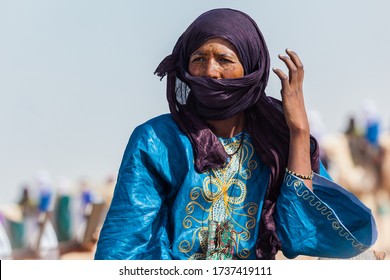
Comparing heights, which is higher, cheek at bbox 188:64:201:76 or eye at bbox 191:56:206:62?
eye at bbox 191:56:206:62

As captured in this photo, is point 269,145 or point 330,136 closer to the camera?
point 269,145

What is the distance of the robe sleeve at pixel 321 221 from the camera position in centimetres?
607

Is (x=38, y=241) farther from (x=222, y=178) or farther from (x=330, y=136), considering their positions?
(x=222, y=178)

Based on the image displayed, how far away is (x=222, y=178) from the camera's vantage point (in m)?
6.10

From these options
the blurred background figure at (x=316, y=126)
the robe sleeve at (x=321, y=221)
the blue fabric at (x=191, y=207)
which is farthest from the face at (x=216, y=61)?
the blurred background figure at (x=316, y=126)

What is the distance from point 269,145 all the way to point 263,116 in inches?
5.7

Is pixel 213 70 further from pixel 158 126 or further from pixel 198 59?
pixel 158 126

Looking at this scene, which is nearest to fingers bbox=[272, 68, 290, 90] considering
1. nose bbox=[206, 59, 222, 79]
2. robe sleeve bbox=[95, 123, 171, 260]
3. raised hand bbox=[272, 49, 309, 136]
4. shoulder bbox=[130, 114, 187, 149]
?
raised hand bbox=[272, 49, 309, 136]

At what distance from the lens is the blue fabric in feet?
19.6

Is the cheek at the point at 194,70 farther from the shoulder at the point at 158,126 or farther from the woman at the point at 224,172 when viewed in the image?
the shoulder at the point at 158,126

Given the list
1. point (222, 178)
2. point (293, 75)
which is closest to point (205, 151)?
point (222, 178)

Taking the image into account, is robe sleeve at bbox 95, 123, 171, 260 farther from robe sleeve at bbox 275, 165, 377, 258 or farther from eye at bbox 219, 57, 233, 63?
robe sleeve at bbox 275, 165, 377, 258

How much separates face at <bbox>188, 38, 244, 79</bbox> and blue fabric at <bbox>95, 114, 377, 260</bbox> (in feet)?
1.03

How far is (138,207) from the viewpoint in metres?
5.96
